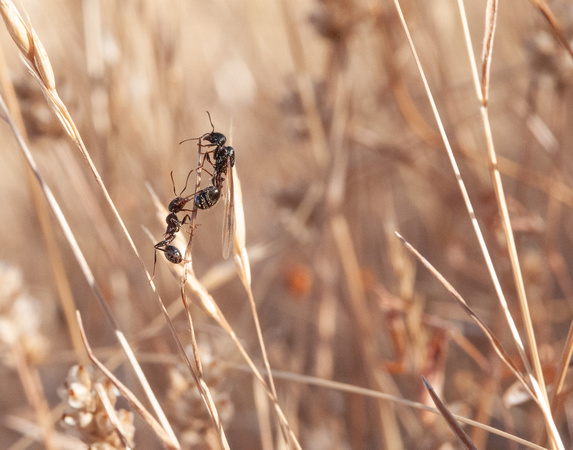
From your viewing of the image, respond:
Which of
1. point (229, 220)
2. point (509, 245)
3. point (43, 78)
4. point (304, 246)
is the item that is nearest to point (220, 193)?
point (229, 220)

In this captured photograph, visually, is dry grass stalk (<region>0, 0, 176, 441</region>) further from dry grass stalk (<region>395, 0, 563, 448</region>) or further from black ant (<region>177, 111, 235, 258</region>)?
dry grass stalk (<region>395, 0, 563, 448</region>)

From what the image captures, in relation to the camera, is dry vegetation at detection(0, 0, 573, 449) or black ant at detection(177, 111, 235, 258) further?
dry vegetation at detection(0, 0, 573, 449)

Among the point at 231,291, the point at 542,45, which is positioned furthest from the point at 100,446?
the point at 231,291

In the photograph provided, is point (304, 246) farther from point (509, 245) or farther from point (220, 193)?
point (509, 245)

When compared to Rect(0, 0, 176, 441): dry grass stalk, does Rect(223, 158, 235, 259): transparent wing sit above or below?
below

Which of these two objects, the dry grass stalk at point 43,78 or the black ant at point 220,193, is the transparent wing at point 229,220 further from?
the dry grass stalk at point 43,78

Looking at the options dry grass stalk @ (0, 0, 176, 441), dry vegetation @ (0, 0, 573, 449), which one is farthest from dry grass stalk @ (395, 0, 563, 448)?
dry grass stalk @ (0, 0, 176, 441)

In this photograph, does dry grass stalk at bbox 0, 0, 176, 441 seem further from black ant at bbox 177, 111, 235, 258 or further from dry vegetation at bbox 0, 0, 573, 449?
black ant at bbox 177, 111, 235, 258

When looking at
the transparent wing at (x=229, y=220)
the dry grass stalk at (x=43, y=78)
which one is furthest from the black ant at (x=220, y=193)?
the dry grass stalk at (x=43, y=78)

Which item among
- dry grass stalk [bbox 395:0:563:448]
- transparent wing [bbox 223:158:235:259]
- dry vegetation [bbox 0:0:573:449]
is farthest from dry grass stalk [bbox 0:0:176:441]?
dry grass stalk [bbox 395:0:563:448]
